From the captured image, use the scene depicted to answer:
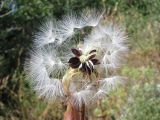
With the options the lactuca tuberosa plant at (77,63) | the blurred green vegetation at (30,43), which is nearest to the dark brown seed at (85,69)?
the lactuca tuberosa plant at (77,63)

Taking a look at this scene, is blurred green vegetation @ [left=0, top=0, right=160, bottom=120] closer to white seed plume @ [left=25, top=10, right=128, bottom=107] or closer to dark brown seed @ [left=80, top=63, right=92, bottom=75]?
white seed plume @ [left=25, top=10, right=128, bottom=107]

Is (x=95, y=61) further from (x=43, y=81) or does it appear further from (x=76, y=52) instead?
(x=43, y=81)

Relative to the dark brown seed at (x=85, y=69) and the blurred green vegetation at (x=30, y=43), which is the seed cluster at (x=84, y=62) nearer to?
the dark brown seed at (x=85, y=69)

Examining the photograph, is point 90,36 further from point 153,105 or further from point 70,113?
point 153,105

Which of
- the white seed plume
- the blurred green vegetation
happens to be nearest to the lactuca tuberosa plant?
the white seed plume

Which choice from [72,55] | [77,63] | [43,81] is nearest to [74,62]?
[77,63]

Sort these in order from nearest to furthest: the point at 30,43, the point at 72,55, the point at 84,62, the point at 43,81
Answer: the point at 84,62 → the point at 72,55 → the point at 43,81 → the point at 30,43

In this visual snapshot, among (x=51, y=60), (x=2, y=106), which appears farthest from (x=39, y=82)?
(x=2, y=106)

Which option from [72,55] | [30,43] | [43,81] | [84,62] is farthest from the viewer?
[30,43]
